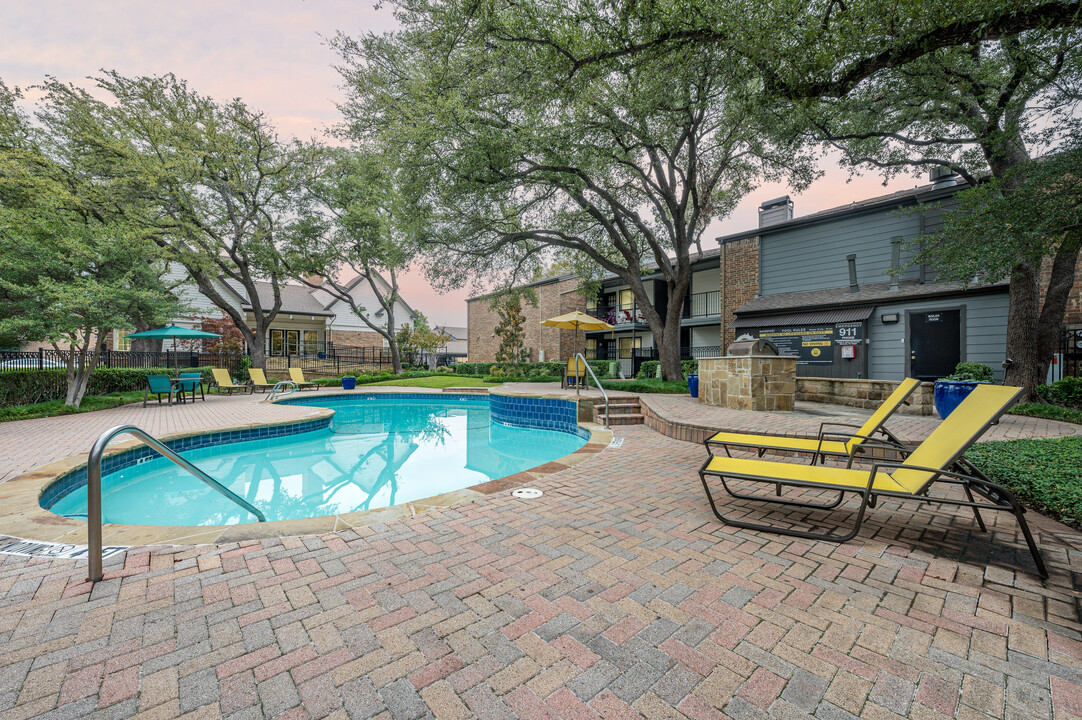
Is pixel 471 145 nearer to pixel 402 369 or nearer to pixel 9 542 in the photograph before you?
pixel 9 542

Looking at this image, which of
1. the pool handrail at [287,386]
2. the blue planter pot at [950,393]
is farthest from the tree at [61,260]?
the blue planter pot at [950,393]

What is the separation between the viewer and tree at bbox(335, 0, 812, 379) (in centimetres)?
611

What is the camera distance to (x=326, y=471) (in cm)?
642

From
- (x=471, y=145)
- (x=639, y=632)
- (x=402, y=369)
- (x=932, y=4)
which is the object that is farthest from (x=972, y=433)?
(x=402, y=369)

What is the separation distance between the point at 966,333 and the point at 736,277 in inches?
246

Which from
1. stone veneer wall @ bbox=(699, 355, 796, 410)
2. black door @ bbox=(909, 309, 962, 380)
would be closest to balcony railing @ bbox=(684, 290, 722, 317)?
black door @ bbox=(909, 309, 962, 380)

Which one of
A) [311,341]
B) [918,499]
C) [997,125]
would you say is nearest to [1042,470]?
[918,499]

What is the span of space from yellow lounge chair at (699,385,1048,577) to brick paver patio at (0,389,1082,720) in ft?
0.83

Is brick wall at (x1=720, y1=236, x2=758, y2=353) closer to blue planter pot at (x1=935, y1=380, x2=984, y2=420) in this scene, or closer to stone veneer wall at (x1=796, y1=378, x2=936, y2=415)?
stone veneer wall at (x1=796, y1=378, x2=936, y2=415)

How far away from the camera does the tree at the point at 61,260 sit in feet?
27.4

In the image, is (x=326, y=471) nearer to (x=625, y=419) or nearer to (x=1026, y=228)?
(x=625, y=419)

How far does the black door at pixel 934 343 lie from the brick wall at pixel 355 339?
2715 cm

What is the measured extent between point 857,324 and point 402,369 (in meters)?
21.0

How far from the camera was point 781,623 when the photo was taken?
1.87 meters
